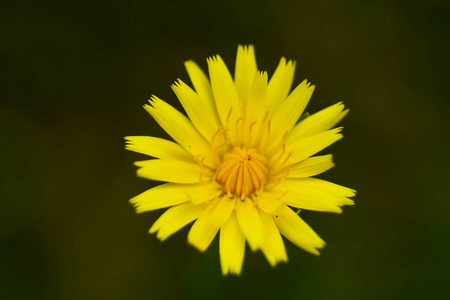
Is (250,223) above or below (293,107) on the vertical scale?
below

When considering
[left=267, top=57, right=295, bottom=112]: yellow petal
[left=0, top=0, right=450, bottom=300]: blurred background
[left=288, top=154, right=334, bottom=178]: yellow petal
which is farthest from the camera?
[left=0, top=0, right=450, bottom=300]: blurred background

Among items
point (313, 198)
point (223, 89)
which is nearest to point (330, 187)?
point (313, 198)

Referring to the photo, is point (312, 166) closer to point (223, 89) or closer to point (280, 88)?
point (280, 88)

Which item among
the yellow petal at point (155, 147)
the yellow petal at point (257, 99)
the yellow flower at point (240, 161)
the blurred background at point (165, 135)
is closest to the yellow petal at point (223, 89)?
the yellow flower at point (240, 161)

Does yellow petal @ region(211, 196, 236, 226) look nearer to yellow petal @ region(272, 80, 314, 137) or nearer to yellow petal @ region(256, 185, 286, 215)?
yellow petal @ region(256, 185, 286, 215)

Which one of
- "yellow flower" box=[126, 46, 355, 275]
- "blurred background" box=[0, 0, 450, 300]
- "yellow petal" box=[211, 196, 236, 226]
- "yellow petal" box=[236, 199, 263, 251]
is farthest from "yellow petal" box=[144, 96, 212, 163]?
"blurred background" box=[0, 0, 450, 300]
